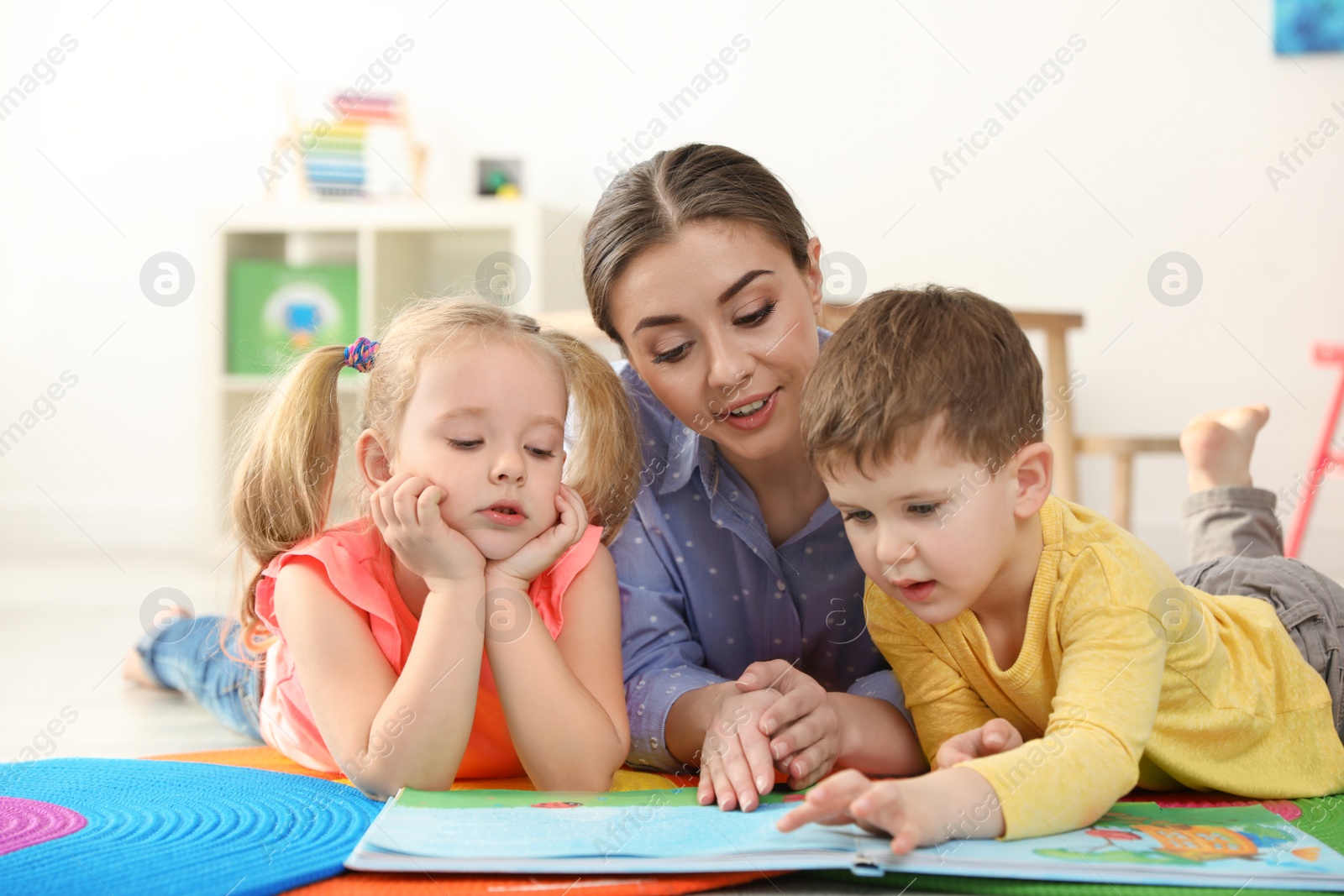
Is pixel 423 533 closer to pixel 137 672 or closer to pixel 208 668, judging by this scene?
pixel 208 668

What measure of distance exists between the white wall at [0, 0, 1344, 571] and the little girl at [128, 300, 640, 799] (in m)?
2.14

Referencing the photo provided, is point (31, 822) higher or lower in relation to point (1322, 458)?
lower

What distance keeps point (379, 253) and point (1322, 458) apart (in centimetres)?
240

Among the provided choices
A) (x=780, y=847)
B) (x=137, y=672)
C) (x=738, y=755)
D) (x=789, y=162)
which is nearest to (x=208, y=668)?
(x=137, y=672)

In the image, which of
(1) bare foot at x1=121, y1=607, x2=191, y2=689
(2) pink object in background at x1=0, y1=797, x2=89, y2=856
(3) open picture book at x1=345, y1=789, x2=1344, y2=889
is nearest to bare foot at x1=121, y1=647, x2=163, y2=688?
(1) bare foot at x1=121, y1=607, x2=191, y2=689

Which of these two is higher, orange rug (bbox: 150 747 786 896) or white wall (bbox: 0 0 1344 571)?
white wall (bbox: 0 0 1344 571)

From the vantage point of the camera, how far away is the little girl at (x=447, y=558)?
3.17 feet

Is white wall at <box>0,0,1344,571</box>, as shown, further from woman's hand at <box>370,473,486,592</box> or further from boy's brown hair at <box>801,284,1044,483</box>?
woman's hand at <box>370,473,486,592</box>

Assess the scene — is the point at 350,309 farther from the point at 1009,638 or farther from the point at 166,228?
the point at 1009,638

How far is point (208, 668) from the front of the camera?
1499 mm

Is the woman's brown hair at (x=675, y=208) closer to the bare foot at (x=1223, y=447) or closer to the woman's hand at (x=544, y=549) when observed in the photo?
the woman's hand at (x=544, y=549)

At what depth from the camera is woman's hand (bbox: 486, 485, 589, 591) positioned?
101 centimetres

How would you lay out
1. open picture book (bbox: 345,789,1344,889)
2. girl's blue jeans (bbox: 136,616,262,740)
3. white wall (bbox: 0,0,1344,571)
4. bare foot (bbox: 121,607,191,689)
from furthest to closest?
white wall (bbox: 0,0,1344,571), bare foot (bbox: 121,607,191,689), girl's blue jeans (bbox: 136,616,262,740), open picture book (bbox: 345,789,1344,889)

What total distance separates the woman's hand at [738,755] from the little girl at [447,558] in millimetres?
88
